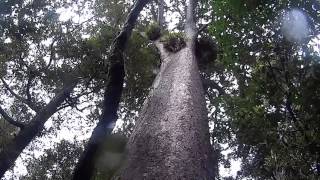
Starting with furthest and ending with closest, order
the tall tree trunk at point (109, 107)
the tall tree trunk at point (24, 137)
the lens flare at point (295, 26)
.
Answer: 1. the tall tree trunk at point (24, 137)
2. the lens flare at point (295, 26)
3. the tall tree trunk at point (109, 107)

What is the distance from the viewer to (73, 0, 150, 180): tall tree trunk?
363cm

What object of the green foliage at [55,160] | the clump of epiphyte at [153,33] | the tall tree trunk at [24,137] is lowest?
the tall tree trunk at [24,137]

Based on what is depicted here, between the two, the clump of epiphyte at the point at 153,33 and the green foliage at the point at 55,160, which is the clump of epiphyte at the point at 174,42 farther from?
the green foliage at the point at 55,160

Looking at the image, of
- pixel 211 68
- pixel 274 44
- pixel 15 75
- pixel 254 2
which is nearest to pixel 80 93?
pixel 15 75

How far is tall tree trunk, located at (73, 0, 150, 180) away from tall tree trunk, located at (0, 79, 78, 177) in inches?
192

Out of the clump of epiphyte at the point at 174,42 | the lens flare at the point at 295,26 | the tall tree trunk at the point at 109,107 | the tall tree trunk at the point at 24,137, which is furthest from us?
the clump of epiphyte at the point at 174,42

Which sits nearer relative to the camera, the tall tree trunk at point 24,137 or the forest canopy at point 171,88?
the forest canopy at point 171,88

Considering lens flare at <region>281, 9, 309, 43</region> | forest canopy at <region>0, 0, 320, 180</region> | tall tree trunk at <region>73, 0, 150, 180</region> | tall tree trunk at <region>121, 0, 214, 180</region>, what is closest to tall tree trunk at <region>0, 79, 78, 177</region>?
forest canopy at <region>0, 0, 320, 180</region>

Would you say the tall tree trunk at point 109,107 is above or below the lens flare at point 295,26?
below

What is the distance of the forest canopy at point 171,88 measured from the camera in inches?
174

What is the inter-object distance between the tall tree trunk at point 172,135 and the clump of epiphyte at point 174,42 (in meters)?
1.88

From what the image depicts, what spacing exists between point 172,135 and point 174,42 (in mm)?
4933

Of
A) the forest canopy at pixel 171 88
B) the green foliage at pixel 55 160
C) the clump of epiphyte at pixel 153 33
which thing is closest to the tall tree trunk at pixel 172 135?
the forest canopy at pixel 171 88

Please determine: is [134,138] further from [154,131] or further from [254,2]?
[254,2]
